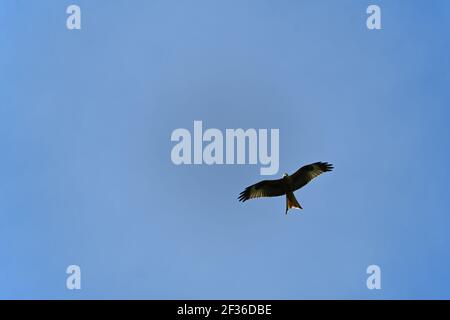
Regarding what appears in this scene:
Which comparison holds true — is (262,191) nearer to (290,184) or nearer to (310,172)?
(290,184)

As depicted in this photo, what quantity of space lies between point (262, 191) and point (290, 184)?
700 mm

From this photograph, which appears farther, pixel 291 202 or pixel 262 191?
pixel 262 191

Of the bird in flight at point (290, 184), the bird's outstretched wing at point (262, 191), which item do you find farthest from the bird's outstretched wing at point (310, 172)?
the bird's outstretched wing at point (262, 191)

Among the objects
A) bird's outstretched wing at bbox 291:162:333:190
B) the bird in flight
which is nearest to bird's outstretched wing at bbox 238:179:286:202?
the bird in flight

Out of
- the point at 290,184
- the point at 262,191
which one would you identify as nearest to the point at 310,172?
the point at 290,184

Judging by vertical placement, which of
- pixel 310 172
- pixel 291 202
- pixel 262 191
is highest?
pixel 310 172

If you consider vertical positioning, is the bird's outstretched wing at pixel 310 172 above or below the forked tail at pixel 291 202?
above

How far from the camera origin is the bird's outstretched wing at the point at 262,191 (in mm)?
17047

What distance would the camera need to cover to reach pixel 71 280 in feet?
55.8

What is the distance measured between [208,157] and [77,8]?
16.4 feet

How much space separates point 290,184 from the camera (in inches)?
669

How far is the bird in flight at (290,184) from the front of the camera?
1692 centimetres

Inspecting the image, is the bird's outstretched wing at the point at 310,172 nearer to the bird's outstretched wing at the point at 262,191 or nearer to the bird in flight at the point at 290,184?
the bird in flight at the point at 290,184

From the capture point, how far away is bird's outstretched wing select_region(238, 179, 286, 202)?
1705cm
